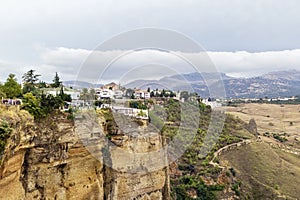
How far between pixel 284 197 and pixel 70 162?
21365mm

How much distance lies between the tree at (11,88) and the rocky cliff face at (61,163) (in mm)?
3341

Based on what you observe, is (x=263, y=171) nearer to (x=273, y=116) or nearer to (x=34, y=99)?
(x=34, y=99)

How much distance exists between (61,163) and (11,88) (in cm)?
478

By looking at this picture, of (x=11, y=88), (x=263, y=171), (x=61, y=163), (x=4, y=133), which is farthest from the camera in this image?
(x=263, y=171)

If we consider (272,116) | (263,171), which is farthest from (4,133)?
(272,116)

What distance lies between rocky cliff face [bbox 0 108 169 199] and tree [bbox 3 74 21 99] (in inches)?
132

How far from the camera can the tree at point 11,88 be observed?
1489cm

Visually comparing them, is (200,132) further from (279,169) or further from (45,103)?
(45,103)

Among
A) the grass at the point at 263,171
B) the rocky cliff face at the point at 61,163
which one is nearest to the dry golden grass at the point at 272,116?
the grass at the point at 263,171

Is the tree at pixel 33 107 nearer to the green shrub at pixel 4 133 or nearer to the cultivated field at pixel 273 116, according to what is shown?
the green shrub at pixel 4 133

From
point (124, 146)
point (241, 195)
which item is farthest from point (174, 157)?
point (124, 146)

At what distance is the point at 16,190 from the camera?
34.9 ft

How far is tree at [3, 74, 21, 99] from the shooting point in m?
14.9

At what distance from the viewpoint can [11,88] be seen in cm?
1511
